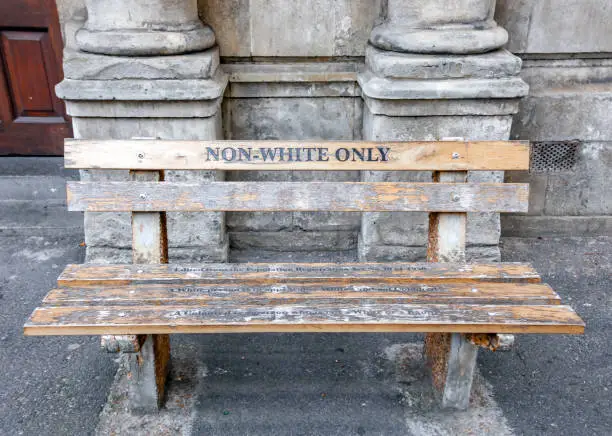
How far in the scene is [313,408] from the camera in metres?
2.70

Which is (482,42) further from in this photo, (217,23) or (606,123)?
(217,23)

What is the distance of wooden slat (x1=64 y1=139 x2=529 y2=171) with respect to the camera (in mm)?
2734

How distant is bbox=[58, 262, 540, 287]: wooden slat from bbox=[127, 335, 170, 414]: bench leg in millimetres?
291

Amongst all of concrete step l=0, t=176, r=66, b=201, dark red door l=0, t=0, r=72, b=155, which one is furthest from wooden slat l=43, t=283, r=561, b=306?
dark red door l=0, t=0, r=72, b=155

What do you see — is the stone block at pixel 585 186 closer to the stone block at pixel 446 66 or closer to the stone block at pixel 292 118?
the stone block at pixel 446 66

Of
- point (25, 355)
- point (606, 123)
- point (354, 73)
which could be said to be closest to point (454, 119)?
point (354, 73)

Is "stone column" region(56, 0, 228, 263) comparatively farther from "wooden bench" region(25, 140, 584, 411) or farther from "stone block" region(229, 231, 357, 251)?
"wooden bench" region(25, 140, 584, 411)

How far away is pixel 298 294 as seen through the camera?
2.47 m

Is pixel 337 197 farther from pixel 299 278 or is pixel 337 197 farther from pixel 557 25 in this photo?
pixel 557 25

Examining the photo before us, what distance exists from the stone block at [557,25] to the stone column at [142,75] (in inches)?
75.6

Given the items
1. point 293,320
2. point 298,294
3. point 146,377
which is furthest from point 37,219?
point 293,320

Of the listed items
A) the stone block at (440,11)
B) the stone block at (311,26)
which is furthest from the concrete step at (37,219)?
the stone block at (440,11)

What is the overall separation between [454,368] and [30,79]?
139 inches

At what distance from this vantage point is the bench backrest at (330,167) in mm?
2736
